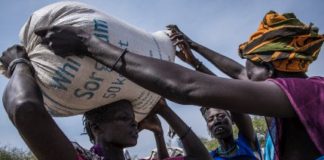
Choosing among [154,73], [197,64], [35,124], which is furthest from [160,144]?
[154,73]

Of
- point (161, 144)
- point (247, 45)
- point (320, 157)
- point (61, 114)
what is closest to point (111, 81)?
point (61, 114)

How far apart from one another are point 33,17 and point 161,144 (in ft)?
5.63

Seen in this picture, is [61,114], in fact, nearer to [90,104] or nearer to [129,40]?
[90,104]

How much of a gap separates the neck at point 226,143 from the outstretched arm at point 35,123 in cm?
241

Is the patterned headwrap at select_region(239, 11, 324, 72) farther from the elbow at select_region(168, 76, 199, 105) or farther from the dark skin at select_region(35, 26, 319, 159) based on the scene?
the elbow at select_region(168, 76, 199, 105)

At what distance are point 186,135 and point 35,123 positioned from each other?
55.3 inches

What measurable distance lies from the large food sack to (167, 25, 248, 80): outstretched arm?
3.14ft

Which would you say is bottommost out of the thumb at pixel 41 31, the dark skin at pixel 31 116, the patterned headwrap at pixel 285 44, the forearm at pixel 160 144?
the forearm at pixel 160 144

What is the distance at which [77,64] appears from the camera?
2.29 metres

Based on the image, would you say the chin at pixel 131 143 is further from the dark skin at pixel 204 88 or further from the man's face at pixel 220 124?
the man's face at pixel 220 124

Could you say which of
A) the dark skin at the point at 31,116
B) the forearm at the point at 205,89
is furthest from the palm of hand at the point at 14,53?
the forearm at the point at 205,89

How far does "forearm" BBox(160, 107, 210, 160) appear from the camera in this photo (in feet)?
10.5

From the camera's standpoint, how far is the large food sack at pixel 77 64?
7.61ft

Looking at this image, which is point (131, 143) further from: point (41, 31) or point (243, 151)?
point (243, 151)
